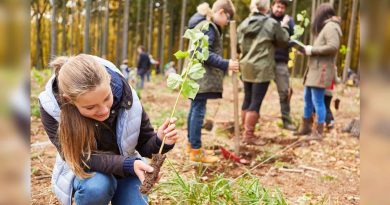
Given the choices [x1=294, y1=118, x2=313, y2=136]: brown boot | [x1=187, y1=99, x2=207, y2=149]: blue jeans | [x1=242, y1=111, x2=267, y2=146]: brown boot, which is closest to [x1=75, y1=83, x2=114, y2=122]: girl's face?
[x1=187, y1=99, x2=207, y2=149]: blue jeans

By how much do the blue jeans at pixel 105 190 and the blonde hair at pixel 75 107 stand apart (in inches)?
2.1

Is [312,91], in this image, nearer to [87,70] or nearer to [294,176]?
[294,176]

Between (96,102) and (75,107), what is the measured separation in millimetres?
161

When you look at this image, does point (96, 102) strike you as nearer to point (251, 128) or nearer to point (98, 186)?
point (98, 186)

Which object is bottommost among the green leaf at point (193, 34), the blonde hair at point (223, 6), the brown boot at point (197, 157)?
the brown boot at point (197, 157)

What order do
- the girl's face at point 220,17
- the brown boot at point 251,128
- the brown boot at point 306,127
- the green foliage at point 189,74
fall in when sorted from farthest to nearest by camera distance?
the brown boot at point 306,127 < the brown boot at point 251,128 < the girl's face at point 220,17 < the green foliage at point 189,74

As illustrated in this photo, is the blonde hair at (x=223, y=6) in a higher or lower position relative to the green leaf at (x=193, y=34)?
higher

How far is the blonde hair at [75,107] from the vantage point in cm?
169

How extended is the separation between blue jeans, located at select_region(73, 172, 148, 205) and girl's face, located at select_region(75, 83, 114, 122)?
34 cm

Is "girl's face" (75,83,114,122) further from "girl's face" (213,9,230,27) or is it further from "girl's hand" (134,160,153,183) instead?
"girl's face" (213,9,230,27)

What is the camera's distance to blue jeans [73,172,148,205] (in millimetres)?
1890

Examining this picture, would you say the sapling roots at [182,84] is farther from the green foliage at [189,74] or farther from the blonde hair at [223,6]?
the blonde hair at [223,6]

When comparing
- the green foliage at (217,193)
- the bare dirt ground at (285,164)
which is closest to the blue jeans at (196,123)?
the bare dirt ground at (285,164)

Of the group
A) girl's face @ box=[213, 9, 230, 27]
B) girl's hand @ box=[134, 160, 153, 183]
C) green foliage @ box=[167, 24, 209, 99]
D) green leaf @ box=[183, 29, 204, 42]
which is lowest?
girl's hand @ box=[134, 160, 153, 183]
